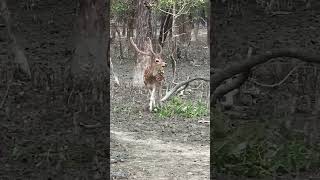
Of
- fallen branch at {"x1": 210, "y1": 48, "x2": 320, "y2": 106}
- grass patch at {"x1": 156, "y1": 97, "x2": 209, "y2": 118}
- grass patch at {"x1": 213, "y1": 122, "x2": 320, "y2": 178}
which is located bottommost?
grass patch at {"x1": 156, "y1": 97, "x2": 209, "y2": 118}

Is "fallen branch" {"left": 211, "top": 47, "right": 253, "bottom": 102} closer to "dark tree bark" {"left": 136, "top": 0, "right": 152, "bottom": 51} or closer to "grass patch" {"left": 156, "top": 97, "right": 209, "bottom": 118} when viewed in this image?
"grass patch" {"left": 156, "top": 97, "right": 209, "bottom": 118}

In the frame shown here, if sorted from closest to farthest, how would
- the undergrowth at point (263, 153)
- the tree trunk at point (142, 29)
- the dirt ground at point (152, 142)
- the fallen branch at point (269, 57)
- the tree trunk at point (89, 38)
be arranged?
the fallen branch at point (269, 57) < the undergrowth at point (263, 153) < the dirt ground at point (152, 142) < the tree trunk at point (89, 38) < the tree trunk at point (142, 29)

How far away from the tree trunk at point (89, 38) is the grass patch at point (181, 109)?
228 cm

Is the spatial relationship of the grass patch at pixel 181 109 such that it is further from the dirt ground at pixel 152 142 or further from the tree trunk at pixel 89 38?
the tree trunk at pixel 89 38

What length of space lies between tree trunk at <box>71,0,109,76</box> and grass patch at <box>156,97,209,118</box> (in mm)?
2283

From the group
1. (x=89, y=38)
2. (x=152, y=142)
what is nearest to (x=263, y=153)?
(x=152, y=142)

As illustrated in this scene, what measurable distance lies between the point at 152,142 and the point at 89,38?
1583 mm

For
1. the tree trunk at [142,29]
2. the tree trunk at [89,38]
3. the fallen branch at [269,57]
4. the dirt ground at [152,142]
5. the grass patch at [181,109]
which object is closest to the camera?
the fallen branch at [269,57]

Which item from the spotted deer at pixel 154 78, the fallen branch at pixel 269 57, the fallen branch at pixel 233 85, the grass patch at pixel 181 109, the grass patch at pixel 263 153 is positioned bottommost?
the grass patch at pixel 181 109

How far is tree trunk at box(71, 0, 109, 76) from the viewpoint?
7.90 m

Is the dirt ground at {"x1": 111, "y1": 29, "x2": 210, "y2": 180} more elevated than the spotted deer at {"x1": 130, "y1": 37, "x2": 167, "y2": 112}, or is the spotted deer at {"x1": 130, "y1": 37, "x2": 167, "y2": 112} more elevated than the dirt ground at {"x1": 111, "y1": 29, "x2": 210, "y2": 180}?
the spotted deer at {"x1": 130, "y1": 37, "x2": 167, "y2": 112}

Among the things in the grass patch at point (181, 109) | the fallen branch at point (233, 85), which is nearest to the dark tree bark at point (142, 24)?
the grass patch at point (181, 109)

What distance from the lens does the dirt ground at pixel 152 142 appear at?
6.57 metres

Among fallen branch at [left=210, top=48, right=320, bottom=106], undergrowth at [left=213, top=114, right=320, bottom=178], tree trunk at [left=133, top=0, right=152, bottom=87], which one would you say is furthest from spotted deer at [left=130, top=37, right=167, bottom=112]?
fallen branch at [left=210, top=48, right=320, bottom=106]
